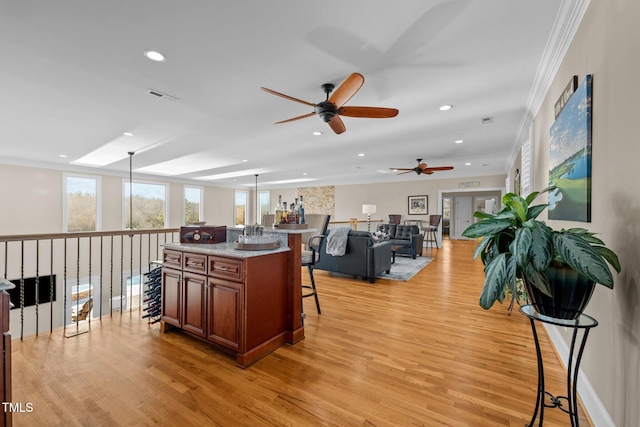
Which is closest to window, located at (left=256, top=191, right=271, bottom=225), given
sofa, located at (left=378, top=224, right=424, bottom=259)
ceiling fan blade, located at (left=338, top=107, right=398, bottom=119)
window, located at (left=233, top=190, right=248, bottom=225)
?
window, located at (left=233, top=190, right=248, bottom=225)

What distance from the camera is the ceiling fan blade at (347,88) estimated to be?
2173 millimetres

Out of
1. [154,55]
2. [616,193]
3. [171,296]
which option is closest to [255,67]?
[154,55]

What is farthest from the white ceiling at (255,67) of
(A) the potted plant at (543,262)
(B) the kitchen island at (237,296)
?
(B) the kitchen island at (237,296)

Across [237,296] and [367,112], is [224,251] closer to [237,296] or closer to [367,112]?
[237,296]

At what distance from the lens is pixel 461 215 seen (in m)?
12.5

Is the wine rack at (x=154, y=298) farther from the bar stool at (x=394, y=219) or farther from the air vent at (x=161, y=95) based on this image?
the bar stool at (x=394, y=219)

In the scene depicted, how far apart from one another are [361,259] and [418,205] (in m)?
5.77

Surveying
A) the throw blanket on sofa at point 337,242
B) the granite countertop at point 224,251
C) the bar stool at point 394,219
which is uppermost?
the bar stool at point 394,219

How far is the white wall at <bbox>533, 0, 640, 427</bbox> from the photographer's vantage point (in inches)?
48.6

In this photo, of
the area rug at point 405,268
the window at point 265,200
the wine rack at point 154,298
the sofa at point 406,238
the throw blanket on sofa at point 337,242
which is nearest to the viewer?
the wine rack at point 154,298

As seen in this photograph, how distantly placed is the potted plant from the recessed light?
269cm

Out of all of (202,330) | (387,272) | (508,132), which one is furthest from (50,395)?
(508,132)

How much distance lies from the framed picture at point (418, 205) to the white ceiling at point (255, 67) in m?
4.76

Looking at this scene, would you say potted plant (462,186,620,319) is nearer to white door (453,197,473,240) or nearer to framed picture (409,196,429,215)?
framed picture (409,196,429,215)
